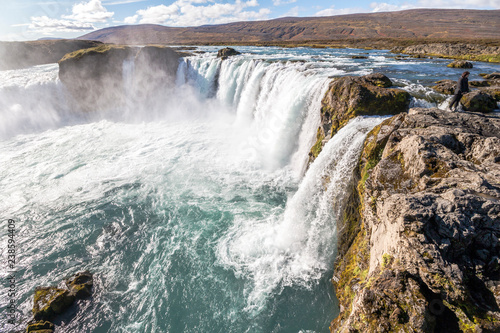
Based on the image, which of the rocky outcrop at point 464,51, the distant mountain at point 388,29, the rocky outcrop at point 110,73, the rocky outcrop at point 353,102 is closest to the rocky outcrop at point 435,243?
the rocky outcrop at point 353,102

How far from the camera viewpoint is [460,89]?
991cm

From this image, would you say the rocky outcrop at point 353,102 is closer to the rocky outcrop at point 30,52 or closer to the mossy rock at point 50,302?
the mossy rock at point 50,302

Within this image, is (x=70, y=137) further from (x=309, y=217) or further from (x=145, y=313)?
(x=309, y=217)

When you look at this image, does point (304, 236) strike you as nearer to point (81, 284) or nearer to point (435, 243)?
point (435, 243)

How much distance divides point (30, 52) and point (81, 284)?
6608 centimetres

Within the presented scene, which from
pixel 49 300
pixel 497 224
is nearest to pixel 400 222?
pixel 497 224

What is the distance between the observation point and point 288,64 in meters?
22.5

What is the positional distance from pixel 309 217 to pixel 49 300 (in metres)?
10.4

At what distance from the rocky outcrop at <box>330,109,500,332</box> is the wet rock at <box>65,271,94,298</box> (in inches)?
357

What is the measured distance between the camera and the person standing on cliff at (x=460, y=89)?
32.2 feet

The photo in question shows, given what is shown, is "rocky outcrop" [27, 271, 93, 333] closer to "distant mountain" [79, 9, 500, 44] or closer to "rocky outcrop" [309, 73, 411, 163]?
"rocky outcrop" [309, 73, 411, 163]

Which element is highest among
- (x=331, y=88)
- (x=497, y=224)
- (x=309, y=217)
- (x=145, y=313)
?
(x=331, y=88)

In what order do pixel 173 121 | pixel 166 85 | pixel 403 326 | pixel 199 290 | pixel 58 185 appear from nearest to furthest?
pixel 403 326 < pixel 199 290 < pixel 58 185 < pixel 173 121 < pixel 166 85

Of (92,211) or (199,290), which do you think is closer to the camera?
(199,290)
